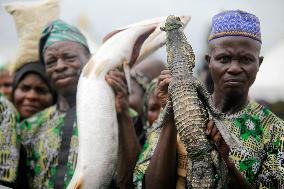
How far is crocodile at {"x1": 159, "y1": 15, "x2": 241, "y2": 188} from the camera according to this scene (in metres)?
2.40

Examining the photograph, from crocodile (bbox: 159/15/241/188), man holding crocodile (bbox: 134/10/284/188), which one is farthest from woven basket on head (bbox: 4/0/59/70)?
crocodile (bbox: 159/15/241/188)

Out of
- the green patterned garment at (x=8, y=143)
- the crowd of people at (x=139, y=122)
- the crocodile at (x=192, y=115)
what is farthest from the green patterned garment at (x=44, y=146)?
the crocodile at (x=192, y=115)

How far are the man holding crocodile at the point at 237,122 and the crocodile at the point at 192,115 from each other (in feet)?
0.27

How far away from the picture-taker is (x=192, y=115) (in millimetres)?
2408

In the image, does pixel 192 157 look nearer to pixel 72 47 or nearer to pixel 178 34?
pixel 178 34

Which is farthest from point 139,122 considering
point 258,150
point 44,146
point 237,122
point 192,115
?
point 192,115

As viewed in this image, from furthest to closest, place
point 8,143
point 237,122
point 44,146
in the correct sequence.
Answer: point 44,146 → point 8,143 → point 237,122

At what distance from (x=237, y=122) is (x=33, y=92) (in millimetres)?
1992

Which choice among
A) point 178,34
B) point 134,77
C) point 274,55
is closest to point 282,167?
point 178,34

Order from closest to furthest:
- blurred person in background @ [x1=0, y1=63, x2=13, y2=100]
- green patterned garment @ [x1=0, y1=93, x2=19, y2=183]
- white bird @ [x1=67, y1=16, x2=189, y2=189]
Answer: white bird @ [x1=67, y1=16, x2=189, y2=189], green patterned garment @ [x1=0, y1=93, x2=19, y2=183], blurred person in background @ [x1=0, y1=63, x2=13, y2=100]

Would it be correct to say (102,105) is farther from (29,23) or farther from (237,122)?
(29,23)

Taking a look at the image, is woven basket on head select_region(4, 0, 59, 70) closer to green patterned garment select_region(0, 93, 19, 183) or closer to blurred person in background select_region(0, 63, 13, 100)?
blurred person in background select_region(0, 63, 13, 100)

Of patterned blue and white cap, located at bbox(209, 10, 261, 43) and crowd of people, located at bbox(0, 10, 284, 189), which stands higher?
patterned blue and white cap, located at bbox(209, 10, 261, 43)

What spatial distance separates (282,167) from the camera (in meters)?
2.62
